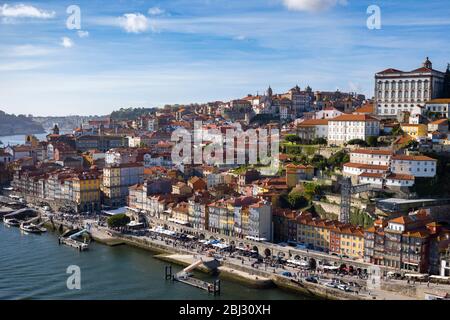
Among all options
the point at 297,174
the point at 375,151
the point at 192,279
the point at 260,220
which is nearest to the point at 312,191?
the point at 297,174

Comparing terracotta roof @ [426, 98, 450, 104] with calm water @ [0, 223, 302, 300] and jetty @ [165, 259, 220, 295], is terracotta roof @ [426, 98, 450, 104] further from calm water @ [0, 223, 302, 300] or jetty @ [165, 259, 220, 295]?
jetty @ [165, 259, 220, 295]

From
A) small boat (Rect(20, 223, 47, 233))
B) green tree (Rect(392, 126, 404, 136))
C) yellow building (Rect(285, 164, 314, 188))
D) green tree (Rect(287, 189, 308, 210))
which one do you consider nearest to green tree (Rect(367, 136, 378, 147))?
green tree (Rect(392, 126, 404, 136))

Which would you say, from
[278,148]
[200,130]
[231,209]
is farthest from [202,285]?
[200,130]

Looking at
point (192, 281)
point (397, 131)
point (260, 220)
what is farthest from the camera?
point (397, 131)

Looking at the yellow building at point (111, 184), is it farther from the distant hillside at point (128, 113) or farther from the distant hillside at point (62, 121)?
the distant hillside at point (62, 121)

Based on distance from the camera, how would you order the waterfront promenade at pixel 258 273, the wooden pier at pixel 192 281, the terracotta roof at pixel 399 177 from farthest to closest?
the terracotta roof at pixel 399 177
the wooden pier at pixel 192 281
the waterfront promenade at pixel 258 273

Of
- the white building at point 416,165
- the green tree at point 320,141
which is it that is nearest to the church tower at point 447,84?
the green tree at point 320,141

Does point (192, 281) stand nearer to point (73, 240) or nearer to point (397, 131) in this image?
point (73, 240)
